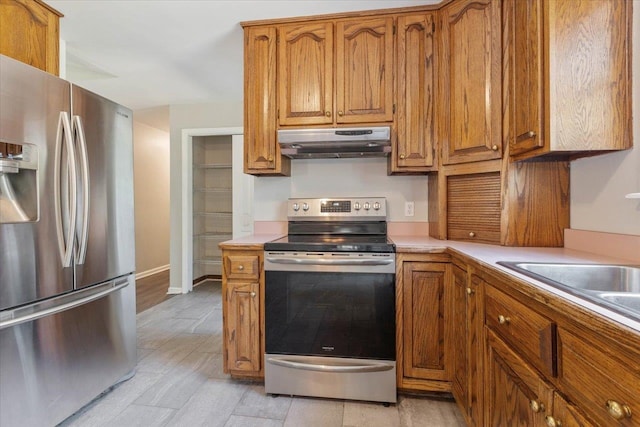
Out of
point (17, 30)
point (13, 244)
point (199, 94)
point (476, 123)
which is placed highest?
A: point (199, 94)

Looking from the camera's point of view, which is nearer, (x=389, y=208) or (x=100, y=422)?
(x=100, y=422)

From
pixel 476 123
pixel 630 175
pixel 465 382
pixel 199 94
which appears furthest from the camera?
pixel 199 94

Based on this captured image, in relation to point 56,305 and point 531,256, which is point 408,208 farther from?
point 56,305

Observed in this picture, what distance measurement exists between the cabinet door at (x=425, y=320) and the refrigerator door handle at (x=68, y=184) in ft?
5.81

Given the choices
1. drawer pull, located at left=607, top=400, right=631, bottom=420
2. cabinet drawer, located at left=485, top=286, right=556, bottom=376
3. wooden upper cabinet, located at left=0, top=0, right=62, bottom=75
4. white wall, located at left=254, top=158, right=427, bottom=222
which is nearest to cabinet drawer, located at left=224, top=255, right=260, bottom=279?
white wall, located at left=254, top=158, right=427, bottom=222

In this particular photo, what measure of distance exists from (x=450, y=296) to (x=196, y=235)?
3689 millimetres

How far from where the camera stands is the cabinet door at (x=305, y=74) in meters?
2.09

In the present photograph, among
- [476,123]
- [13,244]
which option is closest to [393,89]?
[476,123]

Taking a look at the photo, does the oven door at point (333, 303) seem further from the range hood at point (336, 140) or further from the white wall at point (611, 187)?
the white wall at point (611, 187)

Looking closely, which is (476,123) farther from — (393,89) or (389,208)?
(389,208)

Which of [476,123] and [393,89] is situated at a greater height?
[393,89]

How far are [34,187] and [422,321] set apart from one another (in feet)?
6.82

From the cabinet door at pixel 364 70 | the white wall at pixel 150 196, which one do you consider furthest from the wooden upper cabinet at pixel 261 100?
the white wall at pixel 150 196

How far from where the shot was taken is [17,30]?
1776 millimetres
